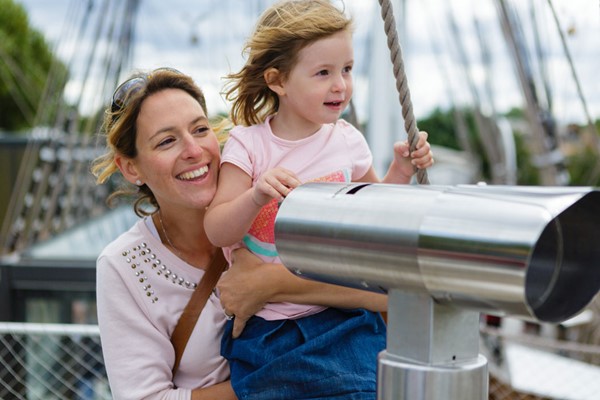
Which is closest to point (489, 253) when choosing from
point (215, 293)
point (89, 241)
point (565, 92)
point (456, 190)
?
point (456, 190)

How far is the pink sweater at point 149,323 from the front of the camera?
60.4 inches

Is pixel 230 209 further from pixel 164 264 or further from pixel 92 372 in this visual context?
pixel 92 372

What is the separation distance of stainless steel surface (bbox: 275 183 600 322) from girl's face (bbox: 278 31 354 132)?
1.67 feet

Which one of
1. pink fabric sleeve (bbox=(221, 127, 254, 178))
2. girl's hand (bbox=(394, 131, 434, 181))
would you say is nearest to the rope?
girl's hand (bbox=(394, 131, 434, 181))

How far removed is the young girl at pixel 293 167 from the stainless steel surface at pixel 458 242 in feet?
1.43

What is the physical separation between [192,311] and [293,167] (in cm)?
30

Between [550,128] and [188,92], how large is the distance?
550 centimetres

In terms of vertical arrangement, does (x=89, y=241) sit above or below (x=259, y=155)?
below

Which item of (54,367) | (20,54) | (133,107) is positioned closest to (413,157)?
(133,107)

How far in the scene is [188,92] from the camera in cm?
161

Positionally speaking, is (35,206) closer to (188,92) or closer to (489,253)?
(188,92)

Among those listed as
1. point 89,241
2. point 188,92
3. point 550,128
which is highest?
point 188,92

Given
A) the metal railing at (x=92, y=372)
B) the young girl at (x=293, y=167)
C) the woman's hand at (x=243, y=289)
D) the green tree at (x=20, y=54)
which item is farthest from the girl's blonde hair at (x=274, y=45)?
the green tree at (x=20, y=54)

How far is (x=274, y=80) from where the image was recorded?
1.46 m
